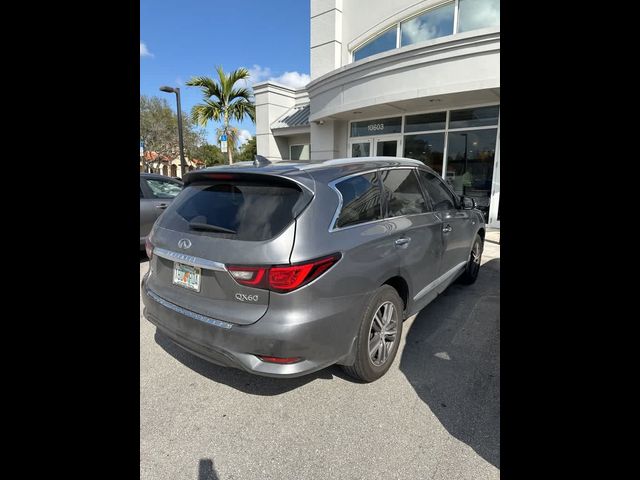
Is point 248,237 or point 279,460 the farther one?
point 248,237

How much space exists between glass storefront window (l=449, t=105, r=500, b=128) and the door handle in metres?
7.47

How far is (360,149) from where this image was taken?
11.8 metres

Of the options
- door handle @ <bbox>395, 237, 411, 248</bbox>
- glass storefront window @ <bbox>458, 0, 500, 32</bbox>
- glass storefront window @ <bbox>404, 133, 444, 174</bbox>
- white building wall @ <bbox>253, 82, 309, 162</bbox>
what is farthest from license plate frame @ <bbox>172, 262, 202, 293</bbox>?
white building wall @ <bbox>253, 82, 309, 162</bbox>

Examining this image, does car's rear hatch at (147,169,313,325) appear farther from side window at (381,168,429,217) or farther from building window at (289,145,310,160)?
building window at (289,145,310,160)

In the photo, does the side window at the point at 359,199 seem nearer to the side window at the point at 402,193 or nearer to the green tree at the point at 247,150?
the side window at the point at 402,193

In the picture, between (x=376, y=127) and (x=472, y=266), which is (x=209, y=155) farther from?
(x=472, y=266)

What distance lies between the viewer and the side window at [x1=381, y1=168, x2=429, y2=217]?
320 centimetres

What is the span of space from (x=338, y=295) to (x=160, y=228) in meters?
1.59

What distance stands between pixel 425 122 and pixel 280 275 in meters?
9.30

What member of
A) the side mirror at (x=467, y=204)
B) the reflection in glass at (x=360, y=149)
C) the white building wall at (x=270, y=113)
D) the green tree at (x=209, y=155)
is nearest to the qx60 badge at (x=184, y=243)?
the side mirror at (x=467, y=204)

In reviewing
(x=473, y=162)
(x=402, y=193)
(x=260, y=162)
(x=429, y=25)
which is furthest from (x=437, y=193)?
(x=429, y=25)
